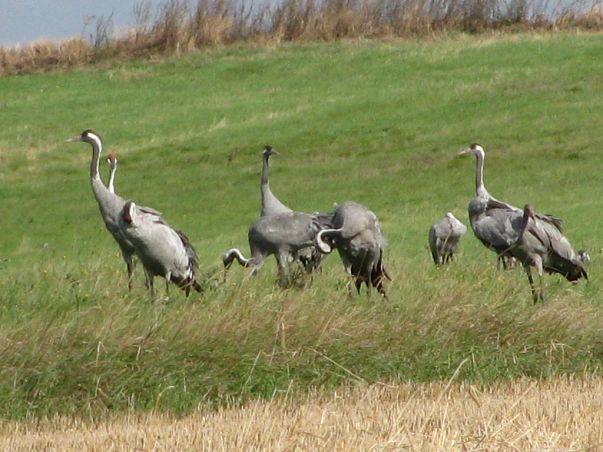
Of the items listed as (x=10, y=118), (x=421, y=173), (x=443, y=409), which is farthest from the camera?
(x=10, y=118)

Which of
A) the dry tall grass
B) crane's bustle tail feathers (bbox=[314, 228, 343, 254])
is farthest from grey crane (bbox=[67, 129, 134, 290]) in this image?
the dry tall grass

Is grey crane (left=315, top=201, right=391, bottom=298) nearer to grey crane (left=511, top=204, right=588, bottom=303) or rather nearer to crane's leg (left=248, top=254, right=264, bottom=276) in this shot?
crane's leg (left=248, top=254, right=264, bottom=276)

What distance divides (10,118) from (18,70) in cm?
504

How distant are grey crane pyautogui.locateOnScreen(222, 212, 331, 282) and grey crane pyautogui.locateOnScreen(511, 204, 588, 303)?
6.48 ft

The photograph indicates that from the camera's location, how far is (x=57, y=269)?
Answer: 11.6 metres

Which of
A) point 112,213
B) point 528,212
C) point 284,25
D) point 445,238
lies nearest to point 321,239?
point 112,213

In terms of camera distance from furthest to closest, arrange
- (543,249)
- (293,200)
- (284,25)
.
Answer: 1. (284,25)
2. (293,200)
3. (543,249)

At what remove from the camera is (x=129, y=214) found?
12320 millimetres

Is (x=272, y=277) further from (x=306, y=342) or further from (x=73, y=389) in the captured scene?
(x=73, y=389)

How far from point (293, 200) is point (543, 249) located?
967 cm

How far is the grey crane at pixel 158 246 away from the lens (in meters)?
12.4

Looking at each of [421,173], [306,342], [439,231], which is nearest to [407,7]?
[421,173]

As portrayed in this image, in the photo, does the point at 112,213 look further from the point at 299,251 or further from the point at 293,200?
the point at 293,200

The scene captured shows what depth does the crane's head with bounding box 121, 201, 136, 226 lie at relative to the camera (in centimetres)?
1234
